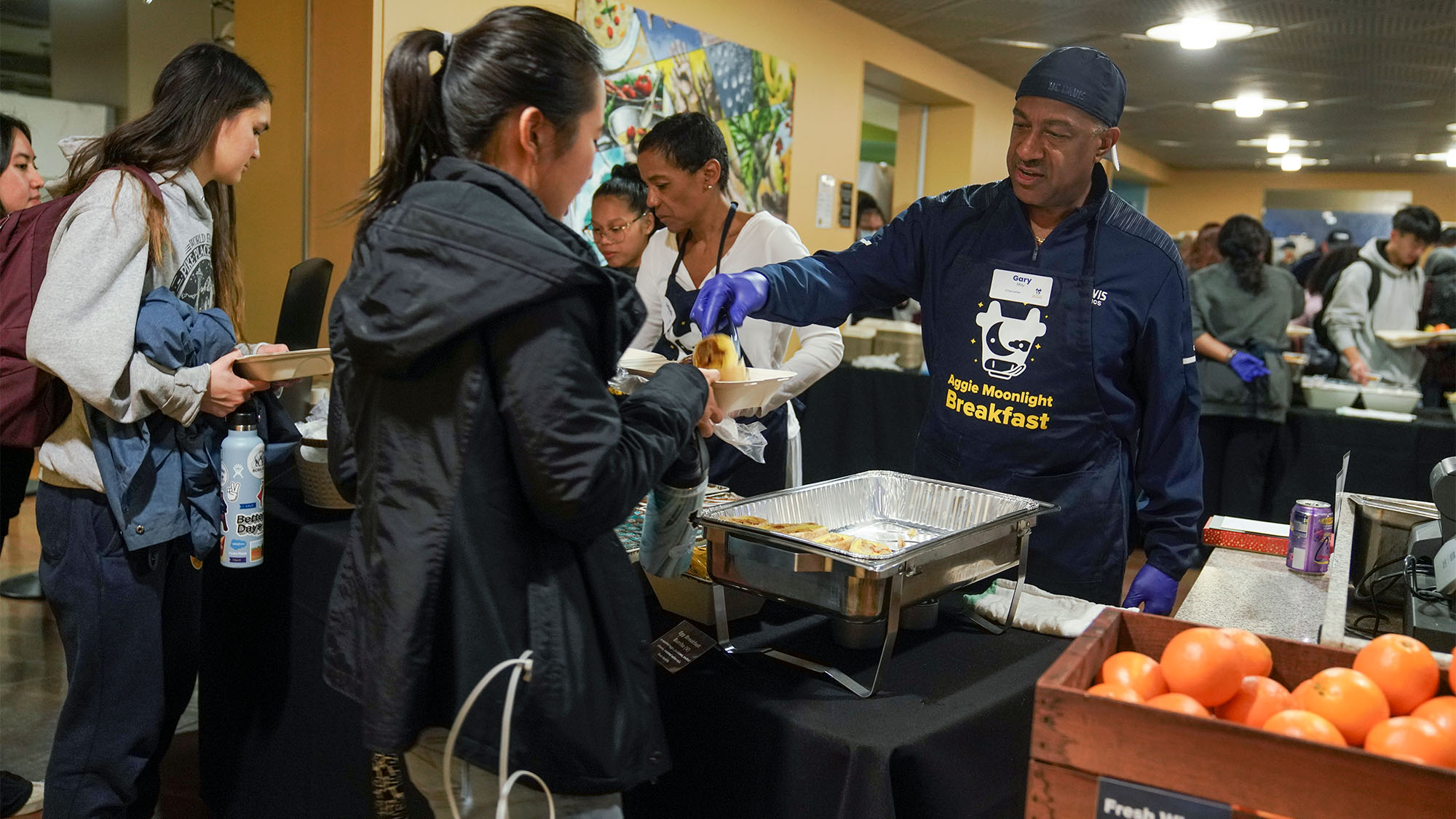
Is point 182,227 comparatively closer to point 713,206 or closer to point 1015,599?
point 713,206

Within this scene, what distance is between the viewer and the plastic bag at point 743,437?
144 centimetres

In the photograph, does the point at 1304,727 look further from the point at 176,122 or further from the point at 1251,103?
the point at 1251,103

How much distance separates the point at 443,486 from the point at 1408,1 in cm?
618

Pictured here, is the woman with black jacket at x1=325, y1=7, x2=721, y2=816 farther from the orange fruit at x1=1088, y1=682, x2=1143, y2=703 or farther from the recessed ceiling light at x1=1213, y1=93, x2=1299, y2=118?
the recessed ceiling light at x1=1213, y1=93, x2=1299, y2=118

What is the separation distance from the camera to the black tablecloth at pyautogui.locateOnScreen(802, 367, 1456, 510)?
14.0ft

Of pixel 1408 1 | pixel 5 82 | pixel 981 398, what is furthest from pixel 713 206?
pixel 1408 1

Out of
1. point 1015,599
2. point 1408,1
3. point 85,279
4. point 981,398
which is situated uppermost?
point 1408,1

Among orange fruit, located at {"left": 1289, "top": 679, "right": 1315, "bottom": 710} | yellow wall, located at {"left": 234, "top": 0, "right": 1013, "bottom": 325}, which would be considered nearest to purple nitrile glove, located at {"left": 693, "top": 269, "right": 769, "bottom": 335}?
orange fruit, located at {"left": 1289, "top": 679, "right": 1315, "bottom": 710}

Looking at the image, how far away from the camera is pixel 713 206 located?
262cm

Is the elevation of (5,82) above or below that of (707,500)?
above

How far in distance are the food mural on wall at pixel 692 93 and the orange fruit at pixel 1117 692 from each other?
134 inches

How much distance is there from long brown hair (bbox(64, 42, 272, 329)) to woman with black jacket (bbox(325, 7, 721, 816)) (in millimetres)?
990

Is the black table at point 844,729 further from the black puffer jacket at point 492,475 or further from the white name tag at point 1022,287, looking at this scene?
the white name tag at point 1022,287

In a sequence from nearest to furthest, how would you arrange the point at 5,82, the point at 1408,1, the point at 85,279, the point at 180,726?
the point at 85,279 → the point at 180,726 → the point at 5,82 → the point at 1408,1
